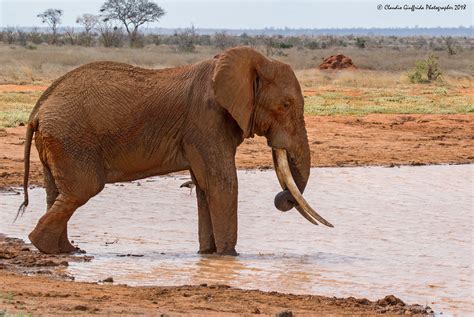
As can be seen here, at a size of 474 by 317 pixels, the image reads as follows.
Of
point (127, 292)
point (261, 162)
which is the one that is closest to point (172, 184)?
point (261, 162)

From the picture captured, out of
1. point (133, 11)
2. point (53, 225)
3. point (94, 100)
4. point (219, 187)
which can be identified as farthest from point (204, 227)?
point (133, 11)

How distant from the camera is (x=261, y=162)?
51.3 ft

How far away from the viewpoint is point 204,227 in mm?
9602

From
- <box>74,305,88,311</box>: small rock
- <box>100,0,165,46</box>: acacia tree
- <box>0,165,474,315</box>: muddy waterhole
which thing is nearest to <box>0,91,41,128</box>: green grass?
<box>0,165,474,315</box>: muddy waterhole

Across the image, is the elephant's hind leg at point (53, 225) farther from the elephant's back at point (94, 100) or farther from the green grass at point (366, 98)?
the green grass at point (366, 98)

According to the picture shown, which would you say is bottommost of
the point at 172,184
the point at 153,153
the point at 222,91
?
the point at 172,184

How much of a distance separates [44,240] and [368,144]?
9.33m

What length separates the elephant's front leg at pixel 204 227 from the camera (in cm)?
957

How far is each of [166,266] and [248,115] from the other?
148 cm

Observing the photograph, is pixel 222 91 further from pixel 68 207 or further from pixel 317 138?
pixel 317 138

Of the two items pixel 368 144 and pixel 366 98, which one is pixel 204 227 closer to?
pixel 368 144

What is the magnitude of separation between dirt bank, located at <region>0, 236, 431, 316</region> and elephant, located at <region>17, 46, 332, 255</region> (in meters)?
1.22

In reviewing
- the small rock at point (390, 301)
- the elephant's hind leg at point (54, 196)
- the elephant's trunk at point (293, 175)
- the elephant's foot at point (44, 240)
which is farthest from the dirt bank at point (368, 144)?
the small rock at point (390, 301)

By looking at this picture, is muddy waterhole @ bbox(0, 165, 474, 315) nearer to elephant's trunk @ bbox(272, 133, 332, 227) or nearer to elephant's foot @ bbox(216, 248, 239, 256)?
elephant's foot @ bbox(216, 248, 239, 256)
